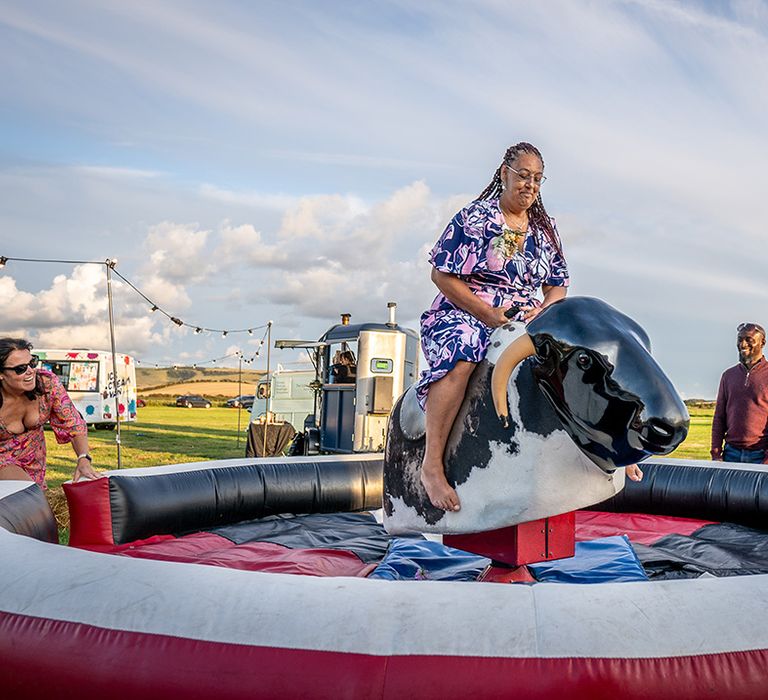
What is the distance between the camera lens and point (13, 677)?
82.3 inches

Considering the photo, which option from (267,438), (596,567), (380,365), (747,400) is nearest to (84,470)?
(596,567)

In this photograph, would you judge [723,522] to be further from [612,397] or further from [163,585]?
[163,585]

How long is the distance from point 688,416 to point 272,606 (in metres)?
1.37

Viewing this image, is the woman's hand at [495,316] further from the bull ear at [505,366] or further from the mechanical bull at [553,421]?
the bull ear at [505,366]

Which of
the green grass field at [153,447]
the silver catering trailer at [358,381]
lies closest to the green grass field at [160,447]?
the green grass field at [153,447]

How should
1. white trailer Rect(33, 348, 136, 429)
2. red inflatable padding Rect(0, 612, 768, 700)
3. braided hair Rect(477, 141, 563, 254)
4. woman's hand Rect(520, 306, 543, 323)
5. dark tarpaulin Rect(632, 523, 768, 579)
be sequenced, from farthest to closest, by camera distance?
white trailer Rect(33, 348, 136, 429), dark tarpaulin Rect(632, 523, 768, 579), braided hair Rect(477, 141, 563, 254), woman's hand Rect(520, 306, 543, 323), red inflatable padding Rect(0, 612, 768, 700)

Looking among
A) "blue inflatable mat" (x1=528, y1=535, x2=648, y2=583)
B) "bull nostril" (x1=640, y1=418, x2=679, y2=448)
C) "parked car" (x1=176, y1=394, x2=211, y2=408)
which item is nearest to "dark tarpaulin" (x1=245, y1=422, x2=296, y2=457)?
"blue inflatable mat" (x1=528, y1=535, x2=648, y2=583)

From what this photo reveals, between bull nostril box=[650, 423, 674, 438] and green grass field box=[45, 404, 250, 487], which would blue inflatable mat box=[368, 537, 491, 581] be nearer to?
bull nostril box=[650, 423, 674, 438]

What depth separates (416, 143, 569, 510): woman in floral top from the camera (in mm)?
2932

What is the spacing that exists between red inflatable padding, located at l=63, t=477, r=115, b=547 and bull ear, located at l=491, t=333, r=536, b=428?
2405 mm

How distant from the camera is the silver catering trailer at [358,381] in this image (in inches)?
433

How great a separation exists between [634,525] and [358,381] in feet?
21.1

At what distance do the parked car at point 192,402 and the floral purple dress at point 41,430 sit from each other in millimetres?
32879

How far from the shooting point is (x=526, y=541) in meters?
3.00
